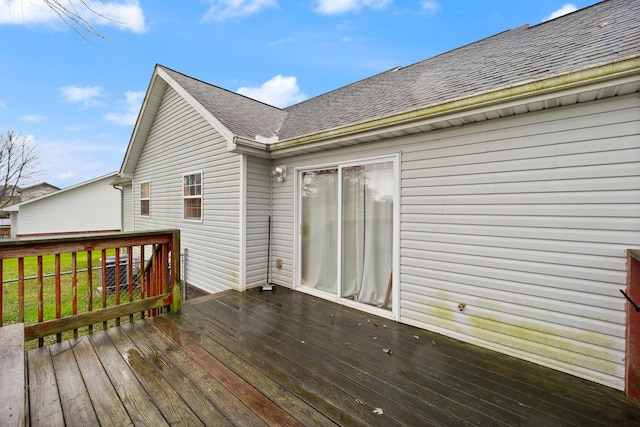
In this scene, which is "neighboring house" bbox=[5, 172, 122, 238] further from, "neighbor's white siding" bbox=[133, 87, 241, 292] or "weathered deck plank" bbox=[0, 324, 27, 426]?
"weathered deck plank" bbox=[0, 324, 27, 426]

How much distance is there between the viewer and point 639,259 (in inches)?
75.8

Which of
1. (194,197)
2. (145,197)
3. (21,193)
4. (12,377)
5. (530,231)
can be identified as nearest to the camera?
(12,377)

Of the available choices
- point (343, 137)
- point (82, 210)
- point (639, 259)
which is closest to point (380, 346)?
point (639, 259)

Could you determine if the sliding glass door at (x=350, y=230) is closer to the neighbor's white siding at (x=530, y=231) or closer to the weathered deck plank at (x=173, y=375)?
the neighbor's white siding at (x=530, y=231)

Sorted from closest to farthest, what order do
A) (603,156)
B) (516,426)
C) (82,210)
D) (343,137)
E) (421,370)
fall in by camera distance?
(516,426)
(603,156)
(421,370)
(343,137)
(82,210)

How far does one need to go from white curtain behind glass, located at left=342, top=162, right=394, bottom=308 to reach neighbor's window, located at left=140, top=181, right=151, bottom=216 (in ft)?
21.3

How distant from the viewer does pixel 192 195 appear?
6055mm

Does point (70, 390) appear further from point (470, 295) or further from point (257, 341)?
point (470, 295)

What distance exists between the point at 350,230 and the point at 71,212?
823 inches

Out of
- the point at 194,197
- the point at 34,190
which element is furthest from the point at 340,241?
the point at 34,190

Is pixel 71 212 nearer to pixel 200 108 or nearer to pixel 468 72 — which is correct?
pixel 200 108

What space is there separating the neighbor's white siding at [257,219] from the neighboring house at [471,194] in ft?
0.09

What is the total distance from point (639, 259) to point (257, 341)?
128 inches

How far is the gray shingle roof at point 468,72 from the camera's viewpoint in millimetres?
2760
